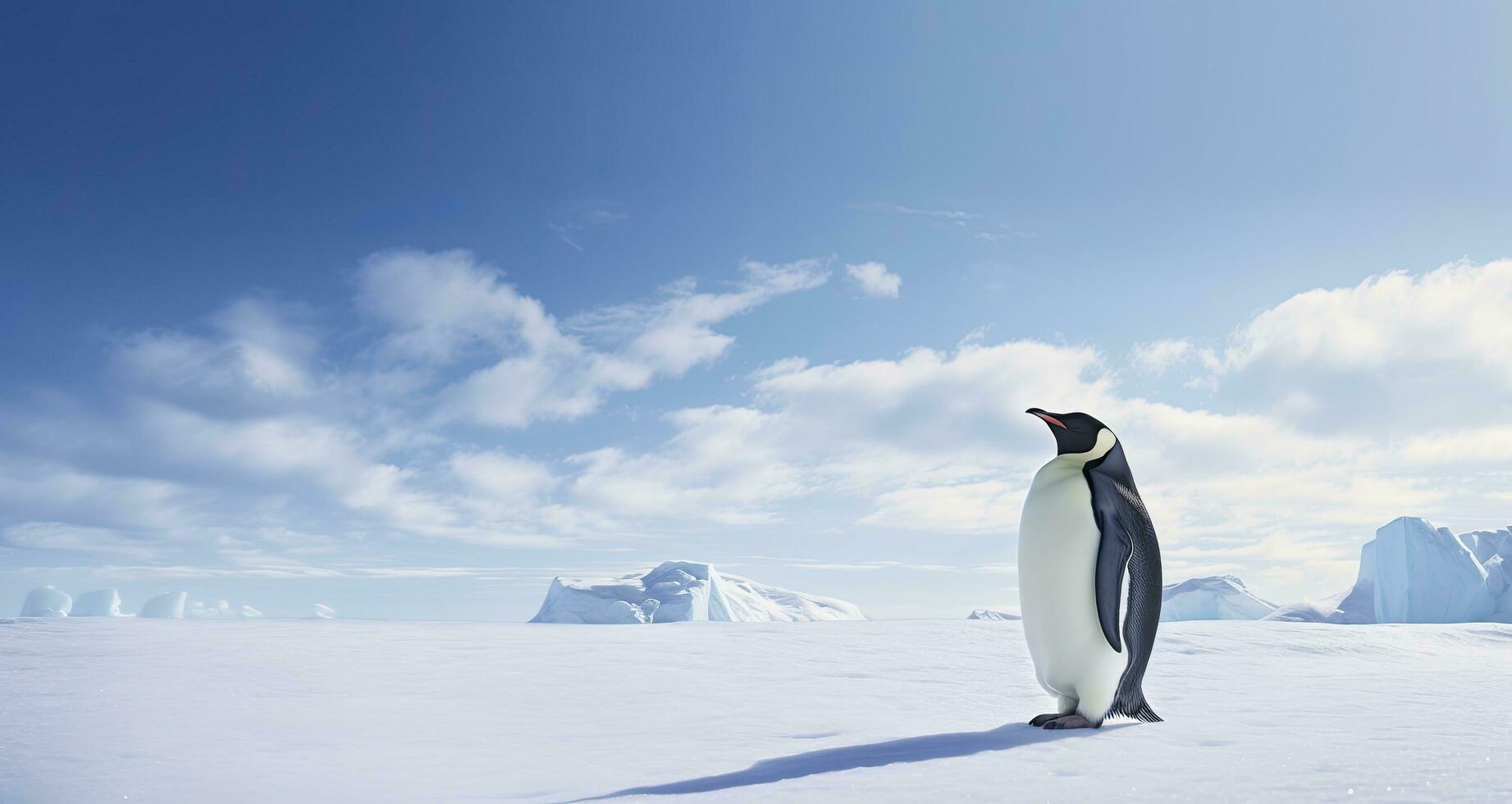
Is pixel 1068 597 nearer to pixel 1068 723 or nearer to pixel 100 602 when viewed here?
pixel 1068 723

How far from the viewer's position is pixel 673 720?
398 centimetres

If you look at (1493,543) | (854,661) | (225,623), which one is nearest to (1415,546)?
(1493,543)

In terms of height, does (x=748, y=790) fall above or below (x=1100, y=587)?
below

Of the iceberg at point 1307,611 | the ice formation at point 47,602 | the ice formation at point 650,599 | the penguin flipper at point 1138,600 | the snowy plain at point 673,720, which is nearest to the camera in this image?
the snowy plain at point 673,720

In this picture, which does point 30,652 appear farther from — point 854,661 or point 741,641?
point 854,661

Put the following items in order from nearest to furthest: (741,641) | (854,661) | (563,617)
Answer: (854,661) < (741,641) < (563,617)

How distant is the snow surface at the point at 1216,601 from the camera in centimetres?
2681

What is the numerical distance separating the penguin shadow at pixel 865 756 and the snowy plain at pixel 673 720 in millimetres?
17

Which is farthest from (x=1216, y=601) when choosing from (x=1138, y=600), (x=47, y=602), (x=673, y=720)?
(x=47, y=602)

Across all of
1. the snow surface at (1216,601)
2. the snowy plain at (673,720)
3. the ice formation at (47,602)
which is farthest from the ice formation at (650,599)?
the snowy plain at (673,720)

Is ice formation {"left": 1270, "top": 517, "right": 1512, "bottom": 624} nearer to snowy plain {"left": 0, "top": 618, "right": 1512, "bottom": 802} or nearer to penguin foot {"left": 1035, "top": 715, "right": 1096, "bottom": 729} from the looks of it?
snowy plain {"left": 0, "top": 618, "right": 1512, "bottom": 802}

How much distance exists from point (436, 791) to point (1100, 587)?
2.64m

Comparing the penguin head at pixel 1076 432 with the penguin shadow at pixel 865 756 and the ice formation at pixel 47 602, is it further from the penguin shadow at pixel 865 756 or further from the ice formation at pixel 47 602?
the ice formation at pixel 47 602

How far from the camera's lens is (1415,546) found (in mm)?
24000
